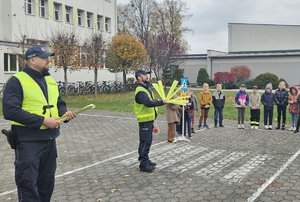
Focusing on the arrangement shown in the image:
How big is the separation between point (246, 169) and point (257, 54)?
130ft

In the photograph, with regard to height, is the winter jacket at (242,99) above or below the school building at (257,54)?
below

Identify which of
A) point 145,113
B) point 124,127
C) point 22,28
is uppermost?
point 22,28

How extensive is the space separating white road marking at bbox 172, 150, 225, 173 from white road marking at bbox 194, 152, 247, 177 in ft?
1.02

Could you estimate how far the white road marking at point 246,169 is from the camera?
6.78 meters

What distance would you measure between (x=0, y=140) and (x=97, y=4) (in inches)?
1248

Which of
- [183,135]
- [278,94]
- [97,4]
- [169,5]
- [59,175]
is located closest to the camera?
[59,175]

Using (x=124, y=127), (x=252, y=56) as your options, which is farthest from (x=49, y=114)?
(x=252, y=56)

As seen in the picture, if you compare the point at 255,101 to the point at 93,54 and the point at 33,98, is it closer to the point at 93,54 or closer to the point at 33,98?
the point at 33,98

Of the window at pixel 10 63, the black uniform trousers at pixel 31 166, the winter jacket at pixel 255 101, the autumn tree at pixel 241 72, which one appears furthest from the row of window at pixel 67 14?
the black uniform trousers at pixel 31 166

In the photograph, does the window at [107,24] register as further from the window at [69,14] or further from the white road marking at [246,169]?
the white road marking at [246,169]

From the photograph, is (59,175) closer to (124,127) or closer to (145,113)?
(145,113)

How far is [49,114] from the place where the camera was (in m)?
4.22

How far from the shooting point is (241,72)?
4328 cm

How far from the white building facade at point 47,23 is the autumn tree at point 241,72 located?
1464cm
